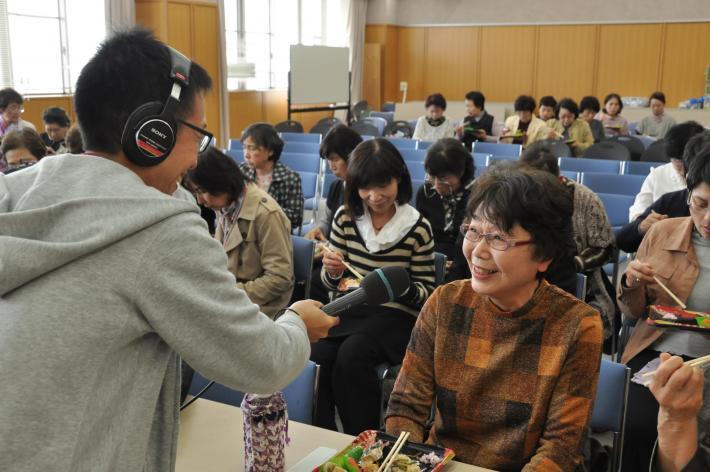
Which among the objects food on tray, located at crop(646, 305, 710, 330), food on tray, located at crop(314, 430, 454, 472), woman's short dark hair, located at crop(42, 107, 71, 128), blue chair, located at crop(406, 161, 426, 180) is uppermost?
woman's short dark hair, located at crop(42, 107, 71, 128)

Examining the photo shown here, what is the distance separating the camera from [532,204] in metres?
1.75

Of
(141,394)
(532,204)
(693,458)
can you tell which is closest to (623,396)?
(693,458)

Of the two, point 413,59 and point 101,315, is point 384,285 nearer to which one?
point 101,315

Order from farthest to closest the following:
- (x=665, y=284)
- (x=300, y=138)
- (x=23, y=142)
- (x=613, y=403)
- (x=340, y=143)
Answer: (x=300, y=138) < (x=340, y=143) < (x=23, y=142) < (x=665, y=284) < (x=613, y=403)

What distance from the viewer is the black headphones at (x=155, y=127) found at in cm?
111

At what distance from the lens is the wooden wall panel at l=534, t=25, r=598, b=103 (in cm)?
1447

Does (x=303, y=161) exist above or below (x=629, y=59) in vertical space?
below

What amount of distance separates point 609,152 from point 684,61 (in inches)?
330

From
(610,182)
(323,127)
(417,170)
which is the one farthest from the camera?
(323,127)

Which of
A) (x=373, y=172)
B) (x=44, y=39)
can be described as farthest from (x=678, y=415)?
(x=44, y=39)

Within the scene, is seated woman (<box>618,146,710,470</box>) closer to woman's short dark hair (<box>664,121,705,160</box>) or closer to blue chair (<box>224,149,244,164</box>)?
woman's short dark hair (<box>664,121,705,160</box>)

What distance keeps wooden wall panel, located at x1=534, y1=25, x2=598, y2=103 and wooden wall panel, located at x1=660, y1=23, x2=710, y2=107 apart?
1.42 m

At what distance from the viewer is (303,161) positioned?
21.0 ft

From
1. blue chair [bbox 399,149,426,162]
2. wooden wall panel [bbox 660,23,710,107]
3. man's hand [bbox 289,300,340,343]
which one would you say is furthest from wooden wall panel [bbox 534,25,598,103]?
man's hand [bbox 289,300,340,343]
